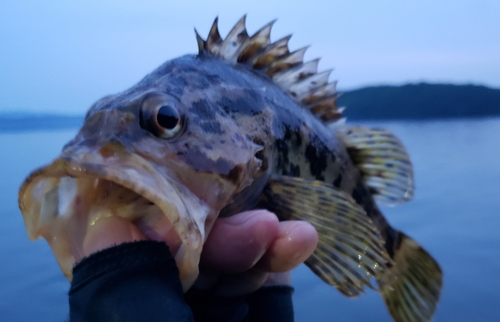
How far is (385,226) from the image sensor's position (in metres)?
1.33

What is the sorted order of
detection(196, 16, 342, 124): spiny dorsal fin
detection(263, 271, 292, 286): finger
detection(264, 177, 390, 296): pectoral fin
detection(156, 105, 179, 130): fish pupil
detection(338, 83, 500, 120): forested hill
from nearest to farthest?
detection(156, 105, 179, 130): fish pupil
detection(264, 177, 390, 296): pectoral fin
detection(196, 16, 342, 124): spiny dorsal fin
detection(263, 271, 292, 286): finger
detection(338, 83, 500, 120): forested hill

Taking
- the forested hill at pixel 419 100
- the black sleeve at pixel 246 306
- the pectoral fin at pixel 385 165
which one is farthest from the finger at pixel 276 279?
the forested hill at pixel 419 100

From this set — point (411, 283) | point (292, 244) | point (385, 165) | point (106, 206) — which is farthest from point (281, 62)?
point (411, 283)

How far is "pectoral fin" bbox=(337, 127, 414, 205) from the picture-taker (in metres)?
1.28

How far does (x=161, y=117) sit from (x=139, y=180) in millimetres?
153

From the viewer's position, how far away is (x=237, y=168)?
2.33ft

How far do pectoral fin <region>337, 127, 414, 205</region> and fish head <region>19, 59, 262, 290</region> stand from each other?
689 mm

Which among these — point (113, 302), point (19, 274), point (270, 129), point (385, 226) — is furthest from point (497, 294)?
point (19, 274)

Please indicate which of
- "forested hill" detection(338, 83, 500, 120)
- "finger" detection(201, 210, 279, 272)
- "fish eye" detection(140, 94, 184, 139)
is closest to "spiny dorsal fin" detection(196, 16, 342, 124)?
"fish eye" detection(140, 94, 184, 139)

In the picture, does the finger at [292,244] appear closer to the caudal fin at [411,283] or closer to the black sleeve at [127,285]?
the black sleeve at [127,285]

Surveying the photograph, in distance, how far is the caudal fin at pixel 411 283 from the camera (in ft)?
4.17

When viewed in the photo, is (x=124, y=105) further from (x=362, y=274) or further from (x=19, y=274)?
(x=19, y=274)

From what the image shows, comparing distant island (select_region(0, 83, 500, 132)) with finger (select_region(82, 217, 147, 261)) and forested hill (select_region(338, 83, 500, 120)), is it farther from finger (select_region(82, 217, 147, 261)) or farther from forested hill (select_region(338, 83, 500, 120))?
finger (select_region(82, 217, 147, 261))

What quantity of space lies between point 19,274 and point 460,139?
4389mm
